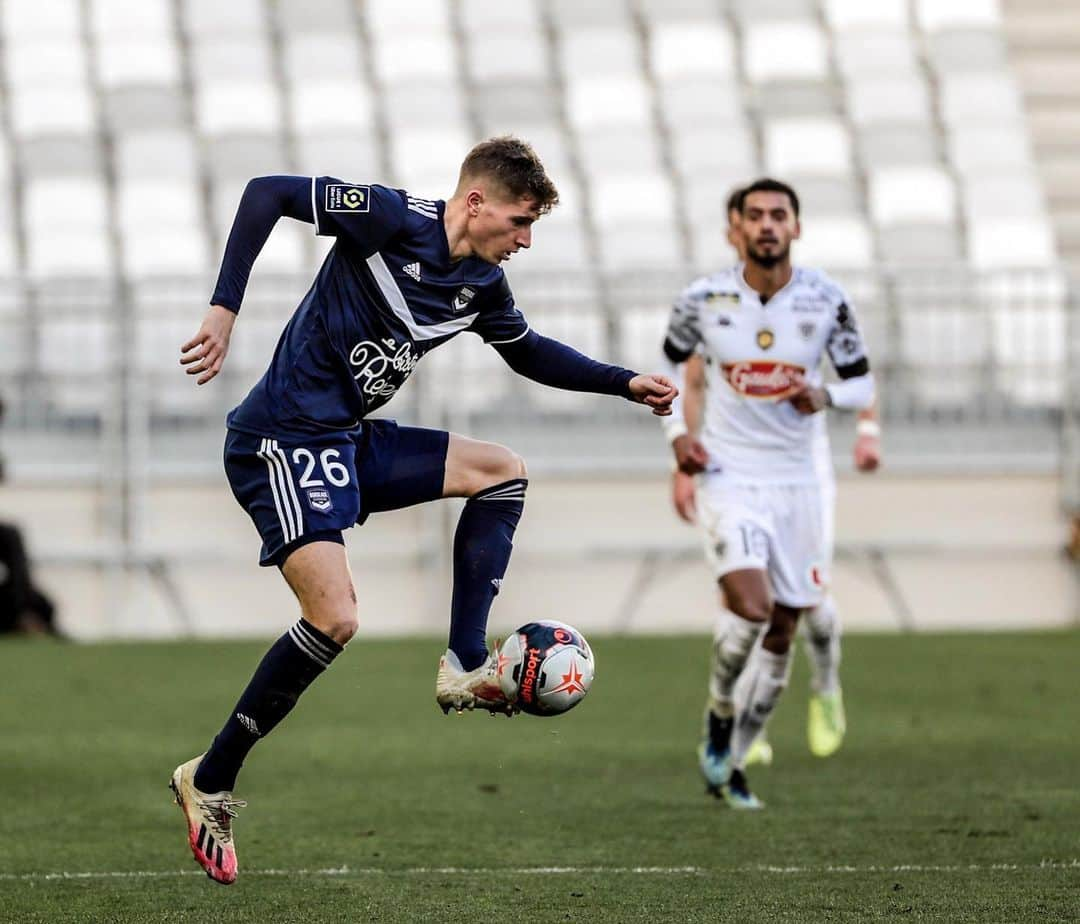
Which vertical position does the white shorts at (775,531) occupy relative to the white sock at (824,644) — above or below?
above

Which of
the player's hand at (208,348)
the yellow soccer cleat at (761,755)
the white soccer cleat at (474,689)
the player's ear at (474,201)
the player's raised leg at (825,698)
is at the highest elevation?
the player's ear at (474,201)

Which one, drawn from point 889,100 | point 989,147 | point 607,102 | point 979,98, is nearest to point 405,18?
point 607,102

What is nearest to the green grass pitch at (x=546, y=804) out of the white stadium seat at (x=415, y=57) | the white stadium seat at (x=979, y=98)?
the white stadium seat at (x=979, y=98)

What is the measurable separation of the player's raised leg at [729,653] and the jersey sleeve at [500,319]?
2116mm

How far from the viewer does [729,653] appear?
786 centimetres

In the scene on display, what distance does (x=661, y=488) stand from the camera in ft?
54.0

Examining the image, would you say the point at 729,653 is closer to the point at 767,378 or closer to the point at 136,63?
the point at 767,378

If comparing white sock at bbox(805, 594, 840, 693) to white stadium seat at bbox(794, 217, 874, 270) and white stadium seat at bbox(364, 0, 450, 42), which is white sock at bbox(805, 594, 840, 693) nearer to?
white stadium seat at bbox(794, 217, 874, 270)

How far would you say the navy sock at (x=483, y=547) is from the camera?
19.9 ft

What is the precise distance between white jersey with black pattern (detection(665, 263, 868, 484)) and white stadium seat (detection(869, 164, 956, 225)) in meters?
11.9

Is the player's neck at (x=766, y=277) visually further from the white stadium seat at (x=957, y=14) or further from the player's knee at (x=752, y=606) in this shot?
the white stadium seat at (x=957, y=14)

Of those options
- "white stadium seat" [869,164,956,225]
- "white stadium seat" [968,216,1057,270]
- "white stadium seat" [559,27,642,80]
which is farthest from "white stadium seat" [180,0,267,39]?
"white stadium seat" [968,216,1057,270]

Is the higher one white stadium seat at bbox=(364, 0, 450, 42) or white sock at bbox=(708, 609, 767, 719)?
white stadium seat at bbox=(364, 0, 450, 42)

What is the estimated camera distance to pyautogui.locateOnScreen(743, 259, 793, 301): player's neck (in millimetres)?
8195
